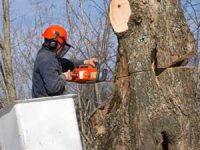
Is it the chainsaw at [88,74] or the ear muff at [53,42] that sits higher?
the ear muff at [53,42]

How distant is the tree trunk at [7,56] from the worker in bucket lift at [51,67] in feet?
20.2

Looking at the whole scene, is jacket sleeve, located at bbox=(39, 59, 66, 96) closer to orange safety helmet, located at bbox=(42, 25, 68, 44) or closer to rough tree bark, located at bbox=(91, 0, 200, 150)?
orange safety helmet, located at bbox=(42, 25, 68, 44)

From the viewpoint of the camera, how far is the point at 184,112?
183 inches

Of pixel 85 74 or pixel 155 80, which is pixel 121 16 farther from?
pixel 85 74

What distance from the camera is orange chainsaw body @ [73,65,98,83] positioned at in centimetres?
559

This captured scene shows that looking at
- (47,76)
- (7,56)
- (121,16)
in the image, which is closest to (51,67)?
(47,76)

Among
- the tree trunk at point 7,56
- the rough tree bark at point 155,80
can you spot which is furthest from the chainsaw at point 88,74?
the tree trunk at point 7,56

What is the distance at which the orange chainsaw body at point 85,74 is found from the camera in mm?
5594

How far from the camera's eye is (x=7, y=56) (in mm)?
11766

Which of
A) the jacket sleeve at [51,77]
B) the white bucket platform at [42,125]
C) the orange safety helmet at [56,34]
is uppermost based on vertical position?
the orange safety helmet at [56,34]

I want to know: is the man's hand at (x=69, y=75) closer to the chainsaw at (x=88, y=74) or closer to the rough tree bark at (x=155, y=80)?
the chainsaw at (x=88, y=74)

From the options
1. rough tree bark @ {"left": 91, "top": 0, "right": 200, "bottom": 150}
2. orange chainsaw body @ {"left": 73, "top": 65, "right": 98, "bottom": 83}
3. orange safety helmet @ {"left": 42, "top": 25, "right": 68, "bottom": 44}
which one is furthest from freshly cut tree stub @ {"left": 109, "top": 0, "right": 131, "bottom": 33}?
orange chainsaw body @ {"left": 73, "top": 65, "right": 98, "bottom": 83}

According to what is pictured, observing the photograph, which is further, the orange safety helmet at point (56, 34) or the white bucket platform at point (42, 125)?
the orange safety helmet at point (56, 34)

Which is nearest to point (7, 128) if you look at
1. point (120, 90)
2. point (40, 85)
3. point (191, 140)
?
point (40, 85)
